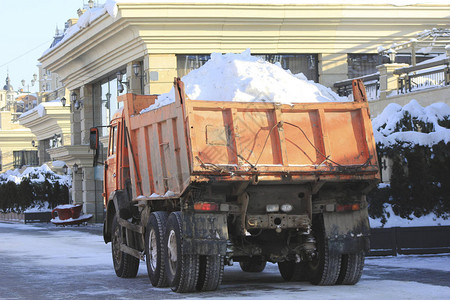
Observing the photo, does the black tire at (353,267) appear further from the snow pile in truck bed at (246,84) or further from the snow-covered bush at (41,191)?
the snow-covered bush at (41,191)

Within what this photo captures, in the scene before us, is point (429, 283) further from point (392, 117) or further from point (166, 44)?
point (166, 44)

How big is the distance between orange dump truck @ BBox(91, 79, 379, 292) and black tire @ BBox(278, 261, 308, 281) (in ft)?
0.41

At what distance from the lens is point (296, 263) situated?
15156 mm

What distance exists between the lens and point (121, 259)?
16391mm

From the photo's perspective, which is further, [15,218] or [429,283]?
[15,218]

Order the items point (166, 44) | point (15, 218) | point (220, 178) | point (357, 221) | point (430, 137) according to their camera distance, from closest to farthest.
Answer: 1. point (220, 178)
2. point (357, 221)
3. point (430, 137)
4. point (166, 44)
5. point (15, 218)

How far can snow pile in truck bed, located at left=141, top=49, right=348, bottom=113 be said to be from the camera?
13.7 meters

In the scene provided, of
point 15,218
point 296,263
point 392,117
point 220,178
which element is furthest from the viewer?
point 15,218

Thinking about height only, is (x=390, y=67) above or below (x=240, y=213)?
above

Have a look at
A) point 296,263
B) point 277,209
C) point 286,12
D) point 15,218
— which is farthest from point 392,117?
point 15,218

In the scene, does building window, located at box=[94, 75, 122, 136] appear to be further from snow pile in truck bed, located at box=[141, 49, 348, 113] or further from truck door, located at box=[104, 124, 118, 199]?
snow pile in truck bed, located at box=[141, 49, 348, 113]

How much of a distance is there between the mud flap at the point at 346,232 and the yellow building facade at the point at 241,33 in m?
18.3

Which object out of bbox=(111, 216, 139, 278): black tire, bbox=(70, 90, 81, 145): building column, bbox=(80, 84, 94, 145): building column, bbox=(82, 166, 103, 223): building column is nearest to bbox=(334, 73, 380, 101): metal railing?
bbox=(80, 84, 94, 145): building column

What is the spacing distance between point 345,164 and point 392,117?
836cm
